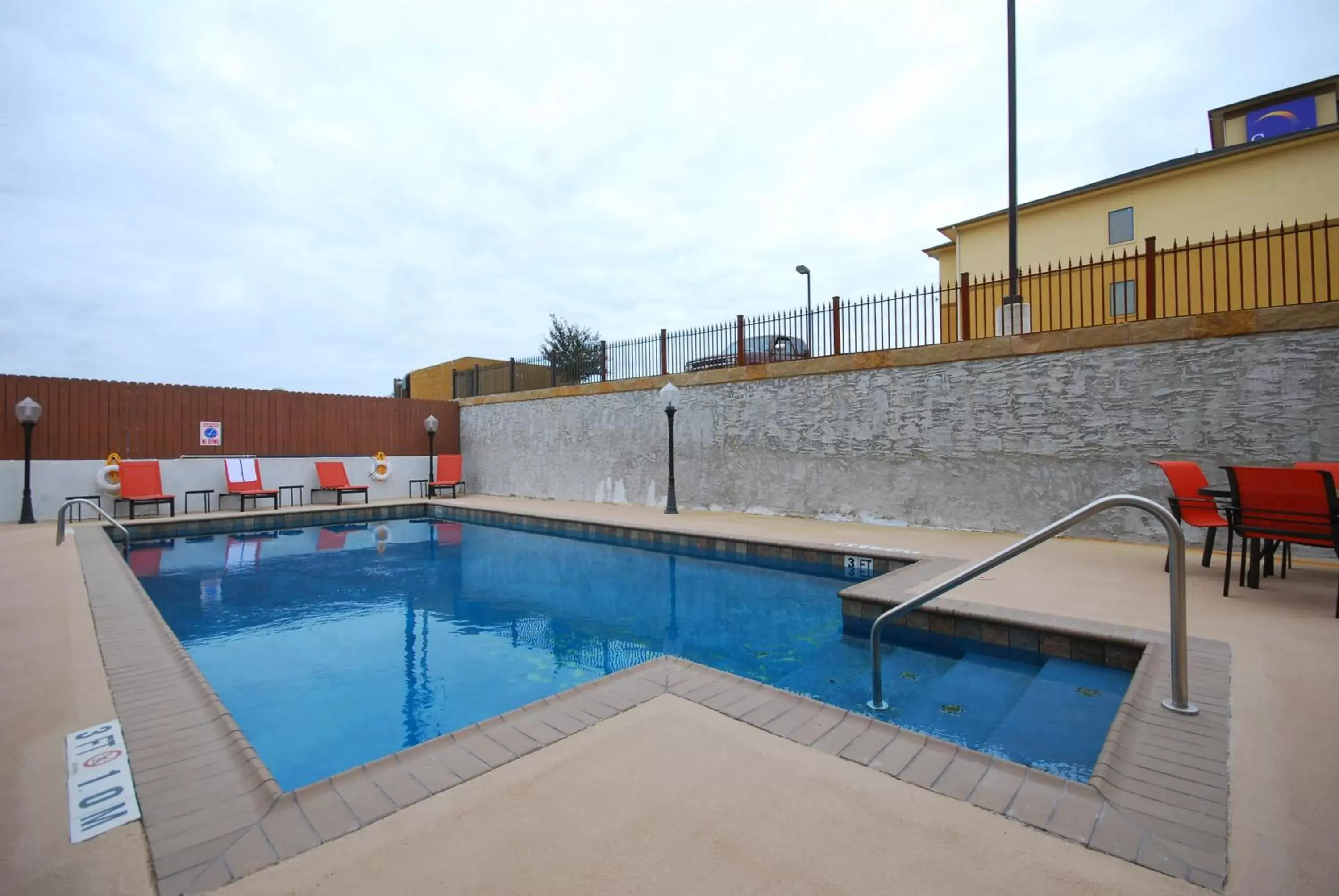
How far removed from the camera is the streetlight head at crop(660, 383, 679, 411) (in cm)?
1013

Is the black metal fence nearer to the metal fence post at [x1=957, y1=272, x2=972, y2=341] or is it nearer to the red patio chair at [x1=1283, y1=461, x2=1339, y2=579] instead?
the metal fence post at [x1=957, y1=272, x2=972, y2=341]

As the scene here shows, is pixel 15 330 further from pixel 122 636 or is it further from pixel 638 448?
pixel 122 636

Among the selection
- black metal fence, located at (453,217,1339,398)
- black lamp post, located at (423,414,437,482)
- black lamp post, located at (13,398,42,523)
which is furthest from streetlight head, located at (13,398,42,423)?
black metal fence, located at (453,217,1339,398)

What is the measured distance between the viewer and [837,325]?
349 inches

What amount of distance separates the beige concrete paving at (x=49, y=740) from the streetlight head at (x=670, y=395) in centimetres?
733

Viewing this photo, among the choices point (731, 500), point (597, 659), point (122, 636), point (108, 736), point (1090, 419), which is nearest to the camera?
point (108, 736)

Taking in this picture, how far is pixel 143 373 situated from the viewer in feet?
37.7

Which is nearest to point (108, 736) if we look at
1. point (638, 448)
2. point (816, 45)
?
point (638, 448)

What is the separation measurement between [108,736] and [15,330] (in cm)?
1797

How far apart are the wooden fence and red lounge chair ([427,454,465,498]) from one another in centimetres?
80

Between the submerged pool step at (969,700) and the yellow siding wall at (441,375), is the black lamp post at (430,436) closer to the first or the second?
the yellow siding wall at (441,375)

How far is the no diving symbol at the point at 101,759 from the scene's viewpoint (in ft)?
6.57

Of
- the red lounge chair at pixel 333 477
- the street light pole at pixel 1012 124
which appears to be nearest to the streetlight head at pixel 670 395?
the street light pole at pixel 1012 124

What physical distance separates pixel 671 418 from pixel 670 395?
1.26 feet
